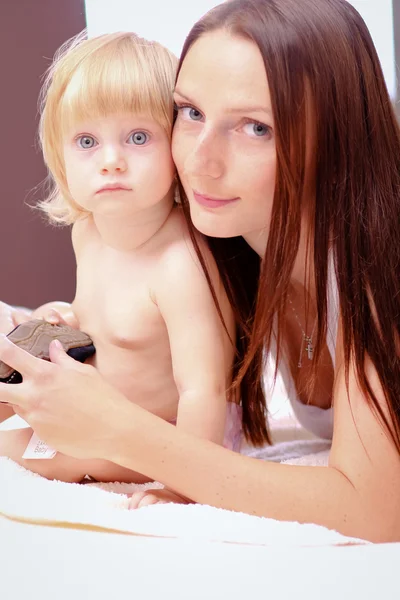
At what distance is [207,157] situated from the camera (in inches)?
45.8

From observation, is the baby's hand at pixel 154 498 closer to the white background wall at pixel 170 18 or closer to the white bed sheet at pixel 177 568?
the white bed sheet at pixel 177 568

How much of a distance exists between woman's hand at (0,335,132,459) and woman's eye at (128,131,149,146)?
0.34m

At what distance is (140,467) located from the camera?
1120 millimetres

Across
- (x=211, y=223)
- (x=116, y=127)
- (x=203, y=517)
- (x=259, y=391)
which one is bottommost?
(x=259, y=391)

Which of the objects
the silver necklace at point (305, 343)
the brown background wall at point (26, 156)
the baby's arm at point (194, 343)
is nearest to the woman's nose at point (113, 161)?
the baby's arm at point (194, 343)

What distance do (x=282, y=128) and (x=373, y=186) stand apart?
169 mm

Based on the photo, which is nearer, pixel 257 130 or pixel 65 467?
pixel 257 130

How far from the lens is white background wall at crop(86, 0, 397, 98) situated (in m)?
1.93

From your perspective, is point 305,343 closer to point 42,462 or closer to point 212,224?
point 212,224

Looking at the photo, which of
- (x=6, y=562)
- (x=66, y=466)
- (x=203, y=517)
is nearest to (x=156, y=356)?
(x=66, y=466)

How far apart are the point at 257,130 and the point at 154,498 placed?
1.72 ft

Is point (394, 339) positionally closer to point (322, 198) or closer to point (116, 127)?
point (322, 198)

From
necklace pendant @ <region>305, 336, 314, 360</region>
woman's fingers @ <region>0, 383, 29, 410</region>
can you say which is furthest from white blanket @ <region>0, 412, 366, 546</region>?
necklace pendant @ <region>305, 336, 314, 360</region>

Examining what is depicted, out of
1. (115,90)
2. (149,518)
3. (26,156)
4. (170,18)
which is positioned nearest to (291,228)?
(115,90)
